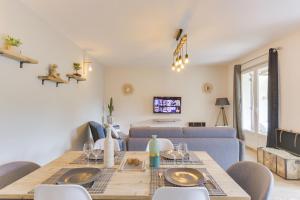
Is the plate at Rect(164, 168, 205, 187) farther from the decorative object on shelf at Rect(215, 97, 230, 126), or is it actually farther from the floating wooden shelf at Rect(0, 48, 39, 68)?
the decorative object on shelf at Rect(215, 97, 230, 126)

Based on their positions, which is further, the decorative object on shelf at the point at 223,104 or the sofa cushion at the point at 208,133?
the decorative object on shelf at the point at 223,104

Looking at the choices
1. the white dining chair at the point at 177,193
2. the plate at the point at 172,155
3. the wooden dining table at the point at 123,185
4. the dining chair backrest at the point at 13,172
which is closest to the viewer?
the white dining chair at the point at 177,193

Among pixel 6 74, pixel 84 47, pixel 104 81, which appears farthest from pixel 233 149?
pixel 104 81

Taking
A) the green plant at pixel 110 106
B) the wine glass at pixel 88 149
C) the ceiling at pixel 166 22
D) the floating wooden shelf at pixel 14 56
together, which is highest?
the ceiling at pixel 166 22

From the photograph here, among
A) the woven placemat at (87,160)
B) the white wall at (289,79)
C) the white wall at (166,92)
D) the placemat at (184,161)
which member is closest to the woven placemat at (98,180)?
the woven placemat at (87,160)

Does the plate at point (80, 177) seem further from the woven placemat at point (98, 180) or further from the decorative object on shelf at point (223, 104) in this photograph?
the decorative object on shelf at point (223, 104)

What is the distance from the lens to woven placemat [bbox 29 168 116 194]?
4.04ft

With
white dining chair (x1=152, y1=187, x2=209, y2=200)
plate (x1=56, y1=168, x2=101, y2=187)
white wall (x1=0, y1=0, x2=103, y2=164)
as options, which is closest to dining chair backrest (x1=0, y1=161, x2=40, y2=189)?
plate (x1=56, y1=168, x2=101, y2=187)

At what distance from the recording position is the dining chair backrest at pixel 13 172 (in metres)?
1.60

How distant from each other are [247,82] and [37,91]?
5.08 metres

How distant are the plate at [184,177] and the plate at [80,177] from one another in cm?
46

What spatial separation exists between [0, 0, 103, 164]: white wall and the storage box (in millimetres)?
3562

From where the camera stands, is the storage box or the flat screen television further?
the flat screen television

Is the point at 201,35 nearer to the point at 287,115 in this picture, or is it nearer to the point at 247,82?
the point at 287,115
